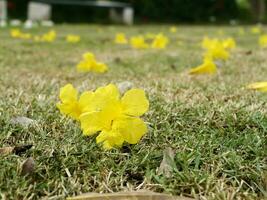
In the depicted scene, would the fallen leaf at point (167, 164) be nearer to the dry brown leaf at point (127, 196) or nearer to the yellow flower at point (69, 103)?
the dry brown leaf at point (127, 196)

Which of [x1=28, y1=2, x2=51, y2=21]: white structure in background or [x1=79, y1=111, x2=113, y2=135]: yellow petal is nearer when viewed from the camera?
[x1=79, y1=111, x2=113, y2=135]: yellow petal

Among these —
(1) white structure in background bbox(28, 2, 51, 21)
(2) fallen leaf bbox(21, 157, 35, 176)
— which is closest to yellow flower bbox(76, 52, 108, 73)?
(2) fallen leaf bbox(21, 157, 35, 176)

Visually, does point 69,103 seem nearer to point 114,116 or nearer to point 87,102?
point 87,102

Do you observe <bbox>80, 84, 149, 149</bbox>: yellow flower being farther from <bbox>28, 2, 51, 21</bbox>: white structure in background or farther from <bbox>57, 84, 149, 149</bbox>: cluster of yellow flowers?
<bbox>28, 2, 51, 21</bbox>: white structure in background

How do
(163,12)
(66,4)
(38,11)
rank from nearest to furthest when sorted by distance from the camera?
(38,11)
(66,4)
(163,12)

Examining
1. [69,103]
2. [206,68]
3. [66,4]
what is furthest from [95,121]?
[66,4]

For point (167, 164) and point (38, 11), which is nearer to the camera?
point (167, 164)

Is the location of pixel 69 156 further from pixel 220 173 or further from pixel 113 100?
pixel 220 173
